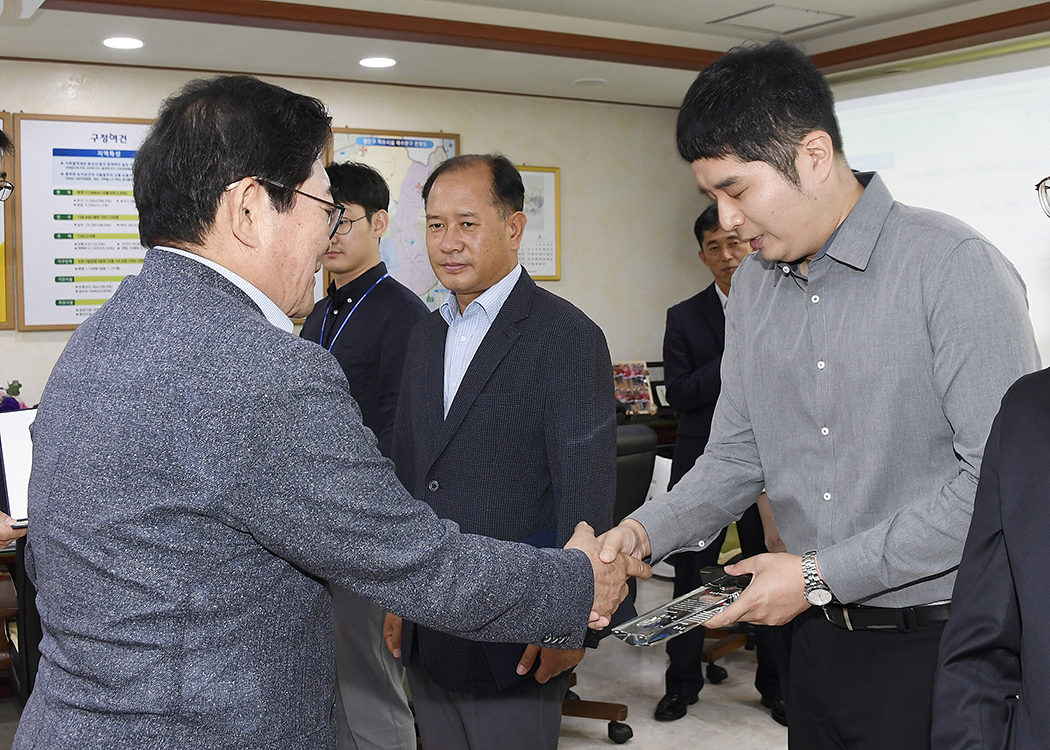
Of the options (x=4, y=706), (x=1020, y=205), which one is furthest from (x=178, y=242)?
(x=1020, y=205)

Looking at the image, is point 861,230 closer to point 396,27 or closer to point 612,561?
point 612,561

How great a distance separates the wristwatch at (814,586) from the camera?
154 centimetres

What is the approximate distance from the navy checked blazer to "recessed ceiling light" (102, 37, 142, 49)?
9.22ft

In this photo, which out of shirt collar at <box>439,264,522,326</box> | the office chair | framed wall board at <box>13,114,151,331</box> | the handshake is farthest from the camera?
framed wall board at <box>13,114,151,331</box>

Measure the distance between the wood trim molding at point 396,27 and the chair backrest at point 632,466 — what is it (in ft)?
6.30

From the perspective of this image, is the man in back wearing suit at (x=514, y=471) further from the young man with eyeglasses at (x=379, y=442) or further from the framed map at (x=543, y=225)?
the framed map at (x=543, y=225)

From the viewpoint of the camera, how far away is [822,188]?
158 centimetres

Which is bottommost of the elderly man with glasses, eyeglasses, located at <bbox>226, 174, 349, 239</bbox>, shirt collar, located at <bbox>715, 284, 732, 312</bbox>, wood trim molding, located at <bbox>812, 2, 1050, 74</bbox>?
the elderly man with glasses

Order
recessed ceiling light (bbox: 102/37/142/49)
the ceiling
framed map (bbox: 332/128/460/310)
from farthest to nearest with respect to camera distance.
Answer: framed map (bbox: 332/128/460/310) < recessed ceiling light (bbox: 102/37/142/49) < the ceiling

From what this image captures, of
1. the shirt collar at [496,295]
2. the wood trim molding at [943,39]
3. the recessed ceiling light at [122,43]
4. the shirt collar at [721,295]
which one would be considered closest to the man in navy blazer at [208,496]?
the shirt collar at [496,295]

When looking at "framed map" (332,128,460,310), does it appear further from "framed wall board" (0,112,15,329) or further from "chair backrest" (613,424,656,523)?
"chair backrest" (613,424,656,523)

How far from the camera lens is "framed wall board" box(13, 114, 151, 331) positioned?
14.6 ft

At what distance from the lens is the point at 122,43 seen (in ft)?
13.6

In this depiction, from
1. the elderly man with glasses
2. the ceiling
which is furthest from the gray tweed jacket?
the ceiling
